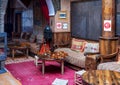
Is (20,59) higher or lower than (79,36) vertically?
lower

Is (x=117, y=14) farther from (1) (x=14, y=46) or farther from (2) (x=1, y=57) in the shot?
(1) (x=14, y=46)

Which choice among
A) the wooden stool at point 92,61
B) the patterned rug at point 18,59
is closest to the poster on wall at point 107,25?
the wooden stool at point 92,61

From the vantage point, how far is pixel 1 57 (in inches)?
236

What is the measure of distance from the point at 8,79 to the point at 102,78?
9.23 ft

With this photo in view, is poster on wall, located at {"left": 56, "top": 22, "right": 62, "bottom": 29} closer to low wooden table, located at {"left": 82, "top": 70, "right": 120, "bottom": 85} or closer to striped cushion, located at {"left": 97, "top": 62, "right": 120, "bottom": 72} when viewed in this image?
striped cushion, located at {"left": 97, "top": 62, "right": 120, "bottom": 72}

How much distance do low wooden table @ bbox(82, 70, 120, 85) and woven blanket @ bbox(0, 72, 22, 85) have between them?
2.16 meters

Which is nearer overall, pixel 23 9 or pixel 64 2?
pixel 64 2

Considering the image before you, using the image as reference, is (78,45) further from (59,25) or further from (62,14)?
(62,14)

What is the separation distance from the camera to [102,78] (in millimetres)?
3484

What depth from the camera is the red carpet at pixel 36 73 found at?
538 cm

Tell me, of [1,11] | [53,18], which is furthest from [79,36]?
[1,11]

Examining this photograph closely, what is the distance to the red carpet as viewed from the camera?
538cm

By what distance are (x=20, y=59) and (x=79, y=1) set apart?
10.1 ft

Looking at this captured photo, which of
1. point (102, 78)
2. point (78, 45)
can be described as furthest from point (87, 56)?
point (102, 78)
